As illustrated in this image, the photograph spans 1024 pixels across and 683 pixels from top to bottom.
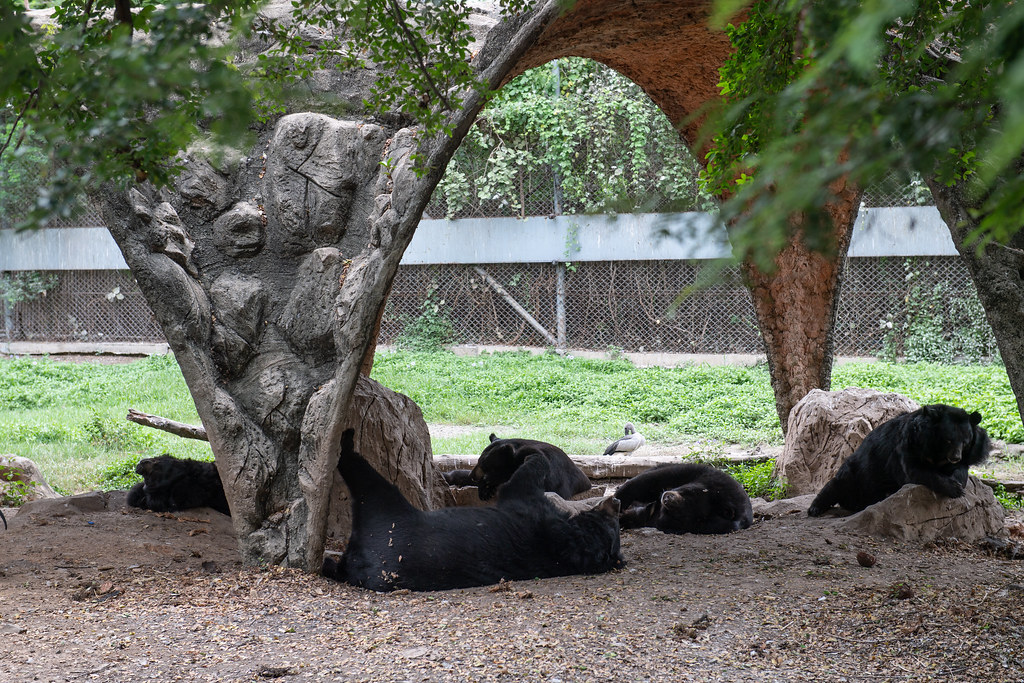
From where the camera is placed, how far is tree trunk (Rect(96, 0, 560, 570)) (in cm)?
446

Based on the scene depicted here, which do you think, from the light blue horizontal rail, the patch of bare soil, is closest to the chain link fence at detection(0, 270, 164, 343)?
the light blue horizontal rail

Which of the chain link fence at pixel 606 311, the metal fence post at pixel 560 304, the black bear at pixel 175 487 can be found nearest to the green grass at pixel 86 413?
the chain link fence at pixel 606 311

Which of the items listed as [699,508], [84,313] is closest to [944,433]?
[699,508]

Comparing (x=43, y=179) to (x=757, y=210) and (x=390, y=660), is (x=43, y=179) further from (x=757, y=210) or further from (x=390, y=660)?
(x=390, y=660)

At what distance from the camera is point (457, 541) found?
4.45 metres

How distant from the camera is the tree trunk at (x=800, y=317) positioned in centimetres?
788

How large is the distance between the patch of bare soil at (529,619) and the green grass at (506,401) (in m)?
3.46

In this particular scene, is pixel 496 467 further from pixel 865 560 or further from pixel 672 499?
pixel 865 560

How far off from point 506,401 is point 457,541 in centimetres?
742

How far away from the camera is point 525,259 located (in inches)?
549

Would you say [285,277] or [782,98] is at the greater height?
[782,98]

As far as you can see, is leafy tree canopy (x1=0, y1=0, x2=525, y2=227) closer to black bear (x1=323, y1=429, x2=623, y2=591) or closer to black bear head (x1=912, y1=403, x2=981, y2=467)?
black bear (x1=323, y1=429, x2=623, y2=591)

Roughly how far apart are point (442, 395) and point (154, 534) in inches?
285

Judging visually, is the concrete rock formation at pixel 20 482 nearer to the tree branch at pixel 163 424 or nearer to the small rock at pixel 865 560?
the tree branch at pixel 163 424
